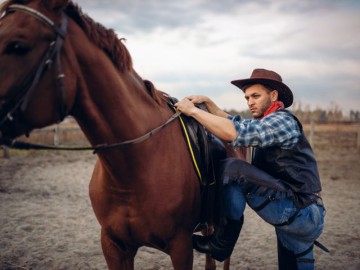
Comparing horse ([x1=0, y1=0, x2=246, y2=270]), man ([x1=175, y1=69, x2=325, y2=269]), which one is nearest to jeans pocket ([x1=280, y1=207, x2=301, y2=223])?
man ([x1=175, y1=69, x2=325, y2=269])

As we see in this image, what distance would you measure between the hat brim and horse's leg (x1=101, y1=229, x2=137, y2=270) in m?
1.60

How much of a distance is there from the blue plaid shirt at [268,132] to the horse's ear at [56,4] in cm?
127

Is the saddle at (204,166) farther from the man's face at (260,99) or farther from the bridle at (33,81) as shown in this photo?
the bridle at (33,81)

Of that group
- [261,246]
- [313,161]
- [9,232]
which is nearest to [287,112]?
[313,161]

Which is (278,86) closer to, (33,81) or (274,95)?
(274,95)

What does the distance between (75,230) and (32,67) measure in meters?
4.01

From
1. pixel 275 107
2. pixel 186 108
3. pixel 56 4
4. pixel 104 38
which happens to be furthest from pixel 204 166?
pixel 56 4

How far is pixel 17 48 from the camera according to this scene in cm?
154

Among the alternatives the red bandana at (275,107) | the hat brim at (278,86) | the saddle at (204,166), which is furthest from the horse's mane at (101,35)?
the red bandana at (275,107)

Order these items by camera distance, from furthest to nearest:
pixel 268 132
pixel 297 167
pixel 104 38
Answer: pixel 297 167, pixel 268 132, pixel 104 38

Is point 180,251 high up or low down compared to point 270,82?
down

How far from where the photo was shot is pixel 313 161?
244cm

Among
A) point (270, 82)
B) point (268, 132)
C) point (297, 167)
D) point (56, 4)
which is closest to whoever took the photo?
point (56, 4)

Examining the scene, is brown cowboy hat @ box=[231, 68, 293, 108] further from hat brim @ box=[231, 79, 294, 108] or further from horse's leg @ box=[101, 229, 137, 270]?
horse's leg @ box=[101, 229, 137, 270]
